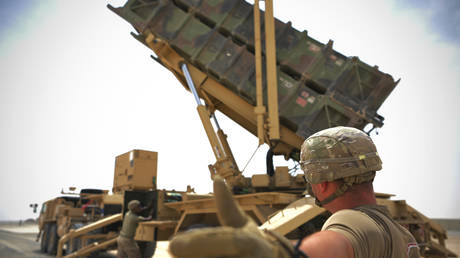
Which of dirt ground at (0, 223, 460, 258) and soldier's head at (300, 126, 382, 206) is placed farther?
dirt ground at (0, 223, 460, 258)

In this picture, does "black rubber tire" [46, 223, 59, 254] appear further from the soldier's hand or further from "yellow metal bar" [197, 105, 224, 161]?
the soldier's hand

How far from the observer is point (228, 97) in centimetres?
654

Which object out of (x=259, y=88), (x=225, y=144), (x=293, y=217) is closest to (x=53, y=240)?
(x=225, y=144)

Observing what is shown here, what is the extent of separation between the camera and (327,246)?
0.79 meters

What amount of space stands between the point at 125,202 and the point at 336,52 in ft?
16.5

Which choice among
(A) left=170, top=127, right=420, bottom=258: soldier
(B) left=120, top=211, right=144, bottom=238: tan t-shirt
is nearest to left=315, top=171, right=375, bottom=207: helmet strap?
(A) left=170, top=127, right=420, bottom=258: soldier

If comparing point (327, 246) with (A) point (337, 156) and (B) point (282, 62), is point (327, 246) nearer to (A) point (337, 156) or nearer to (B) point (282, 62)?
(A) point (337, 156)

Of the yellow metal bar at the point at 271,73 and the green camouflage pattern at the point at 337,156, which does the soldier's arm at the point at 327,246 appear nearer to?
the green camouflage pattern at the point at 337,156

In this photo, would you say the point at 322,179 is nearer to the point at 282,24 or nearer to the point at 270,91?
the point at 270,91

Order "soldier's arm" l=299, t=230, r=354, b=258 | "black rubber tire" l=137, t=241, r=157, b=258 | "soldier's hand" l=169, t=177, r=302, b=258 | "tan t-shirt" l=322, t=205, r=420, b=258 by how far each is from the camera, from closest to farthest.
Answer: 1. "soldier's hand" l=169, t=177, r=302, b=258
2. "soldier's arm" l=299, t=230, r=354, b=258
3. "tan t-shirt" l=322, t=205, r=420, b=258
4. "black rubber tire" l=137, t=241, r=157, b=258

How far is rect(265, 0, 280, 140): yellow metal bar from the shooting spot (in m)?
5.85

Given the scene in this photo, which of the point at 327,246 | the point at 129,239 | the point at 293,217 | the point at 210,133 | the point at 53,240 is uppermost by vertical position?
the point at 210,133

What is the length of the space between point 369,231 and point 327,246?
0.81ft

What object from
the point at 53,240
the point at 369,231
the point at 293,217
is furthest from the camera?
the point at 53,240
